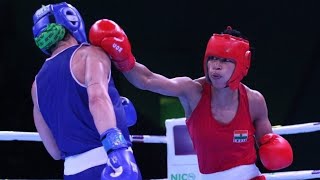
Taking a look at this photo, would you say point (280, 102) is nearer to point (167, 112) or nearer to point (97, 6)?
point (167, 112)

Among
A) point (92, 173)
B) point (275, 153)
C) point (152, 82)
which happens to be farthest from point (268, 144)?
point (92, 173)

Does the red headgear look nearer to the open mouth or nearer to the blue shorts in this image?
the open mouth

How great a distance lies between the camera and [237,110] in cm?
233

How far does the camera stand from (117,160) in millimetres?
1355

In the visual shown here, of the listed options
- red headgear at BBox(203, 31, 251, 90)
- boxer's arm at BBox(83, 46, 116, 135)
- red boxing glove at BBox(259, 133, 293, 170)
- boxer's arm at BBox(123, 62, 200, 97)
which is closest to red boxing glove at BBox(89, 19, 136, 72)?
boxer's arm at BBox(123, 62, 200, 97)

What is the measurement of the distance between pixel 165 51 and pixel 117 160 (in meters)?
4.78

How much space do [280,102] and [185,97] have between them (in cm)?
364

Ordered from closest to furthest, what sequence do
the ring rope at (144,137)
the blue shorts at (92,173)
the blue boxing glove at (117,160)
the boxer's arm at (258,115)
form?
the blue boxing glove at (117,160) → the blue shorts at (92,173) → the boxer's arm at (258,115) → the ring rope at (144,137)

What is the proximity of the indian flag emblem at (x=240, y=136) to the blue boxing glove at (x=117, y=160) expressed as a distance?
0.95 m

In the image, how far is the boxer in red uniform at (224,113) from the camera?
224 centimetres

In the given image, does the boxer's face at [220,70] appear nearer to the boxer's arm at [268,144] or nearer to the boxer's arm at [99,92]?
the boxer's arm at [268,144]

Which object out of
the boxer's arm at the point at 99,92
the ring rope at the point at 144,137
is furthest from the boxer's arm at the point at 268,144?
the boxer's arm at the point at 99,92

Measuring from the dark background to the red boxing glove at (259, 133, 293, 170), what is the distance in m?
3.33

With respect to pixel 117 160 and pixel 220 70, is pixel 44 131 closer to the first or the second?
pixel 117 160
